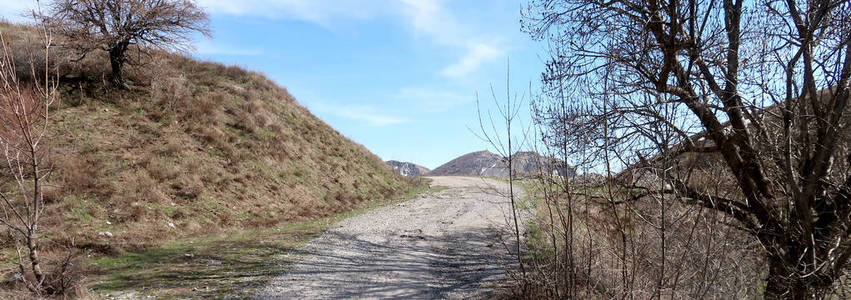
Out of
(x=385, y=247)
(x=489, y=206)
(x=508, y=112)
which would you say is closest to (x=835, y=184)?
(x=508, y=112)

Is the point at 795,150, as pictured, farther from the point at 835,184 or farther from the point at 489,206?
the point at 489,206

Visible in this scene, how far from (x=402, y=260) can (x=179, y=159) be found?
413 inches

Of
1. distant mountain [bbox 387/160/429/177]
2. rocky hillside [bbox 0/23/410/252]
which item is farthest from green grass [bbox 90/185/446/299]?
distant mountain [bbox 387/160/429/177]

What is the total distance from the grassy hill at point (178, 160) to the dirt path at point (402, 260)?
11.4 ft

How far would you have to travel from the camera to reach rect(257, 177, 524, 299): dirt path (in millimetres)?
6512

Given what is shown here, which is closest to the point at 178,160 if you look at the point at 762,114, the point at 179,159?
the point at 179,159

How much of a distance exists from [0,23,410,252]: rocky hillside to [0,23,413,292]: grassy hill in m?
0.04

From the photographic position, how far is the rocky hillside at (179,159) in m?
10.8

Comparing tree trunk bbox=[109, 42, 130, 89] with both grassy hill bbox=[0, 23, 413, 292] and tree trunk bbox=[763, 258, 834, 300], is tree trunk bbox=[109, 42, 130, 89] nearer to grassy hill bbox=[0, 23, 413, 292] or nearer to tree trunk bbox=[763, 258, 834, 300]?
grassy hill bbox=[0, 23, 413, 292]

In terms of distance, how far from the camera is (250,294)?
609cm

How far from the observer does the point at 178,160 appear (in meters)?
14.9

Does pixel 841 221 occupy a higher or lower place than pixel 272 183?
lower

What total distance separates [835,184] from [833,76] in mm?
1320

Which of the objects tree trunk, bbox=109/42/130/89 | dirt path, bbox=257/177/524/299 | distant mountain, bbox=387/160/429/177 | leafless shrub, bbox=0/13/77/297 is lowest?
dirt path, bbox=257/177/524/299
